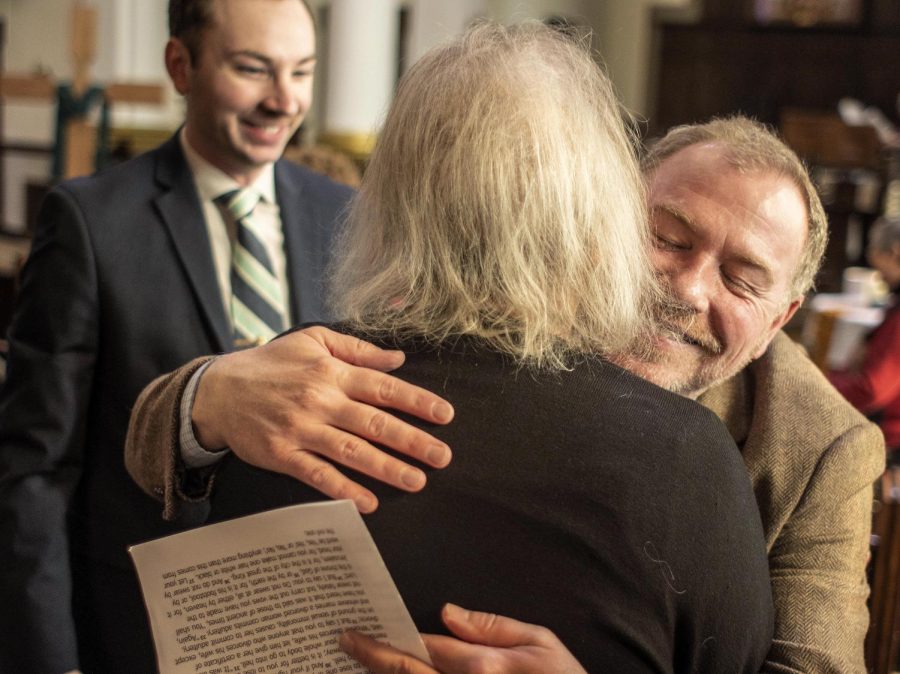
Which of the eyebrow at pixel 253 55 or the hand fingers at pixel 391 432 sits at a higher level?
the eyebrow at pixel 253 55

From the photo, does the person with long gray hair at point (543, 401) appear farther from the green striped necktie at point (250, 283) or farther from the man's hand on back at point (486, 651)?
the green striped necktie at point (250, 283)

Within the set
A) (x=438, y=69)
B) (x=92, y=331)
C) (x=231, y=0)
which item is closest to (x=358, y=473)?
(x=438, y=69)

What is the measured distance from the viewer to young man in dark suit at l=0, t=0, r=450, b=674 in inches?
69.6

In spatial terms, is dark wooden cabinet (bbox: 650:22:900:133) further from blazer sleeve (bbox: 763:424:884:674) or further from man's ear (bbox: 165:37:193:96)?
blazer sleeve (bbox: 763:424:884:674)

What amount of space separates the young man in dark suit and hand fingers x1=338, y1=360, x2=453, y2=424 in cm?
80

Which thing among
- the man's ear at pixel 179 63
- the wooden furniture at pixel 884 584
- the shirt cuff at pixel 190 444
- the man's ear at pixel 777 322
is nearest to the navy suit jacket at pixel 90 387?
the man's ear at pixel 179 63

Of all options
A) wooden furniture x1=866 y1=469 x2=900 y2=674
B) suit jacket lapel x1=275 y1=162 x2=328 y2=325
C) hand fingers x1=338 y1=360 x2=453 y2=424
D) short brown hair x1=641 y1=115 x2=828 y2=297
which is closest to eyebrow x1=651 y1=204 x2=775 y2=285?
short brown hair x1=641 y1=115 x2=828 y2=297

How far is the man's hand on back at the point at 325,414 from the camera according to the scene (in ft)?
3.60

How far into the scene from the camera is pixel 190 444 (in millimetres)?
1332

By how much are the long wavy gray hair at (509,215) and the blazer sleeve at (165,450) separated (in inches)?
13.1

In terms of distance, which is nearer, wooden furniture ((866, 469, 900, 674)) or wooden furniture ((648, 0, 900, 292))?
wooden furniture ((866, 469, 900, 674))

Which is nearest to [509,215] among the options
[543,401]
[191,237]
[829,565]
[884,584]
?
[543,401]

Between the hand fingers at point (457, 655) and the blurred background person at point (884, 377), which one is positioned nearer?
the hand fingers at point (457, 655)

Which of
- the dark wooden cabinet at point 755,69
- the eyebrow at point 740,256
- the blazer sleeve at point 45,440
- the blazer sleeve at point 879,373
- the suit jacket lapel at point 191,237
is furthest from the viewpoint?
the dark wooden cabinet at point 755,69
